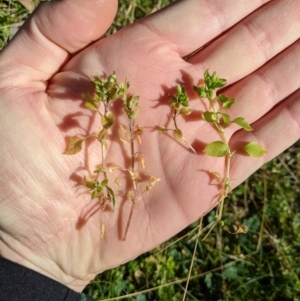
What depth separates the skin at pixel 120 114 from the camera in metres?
2.40

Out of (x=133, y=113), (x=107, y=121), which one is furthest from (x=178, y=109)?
(x=107, y=121)

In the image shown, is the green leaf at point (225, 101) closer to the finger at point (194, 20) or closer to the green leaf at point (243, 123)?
the green leaf at point (243, 123)

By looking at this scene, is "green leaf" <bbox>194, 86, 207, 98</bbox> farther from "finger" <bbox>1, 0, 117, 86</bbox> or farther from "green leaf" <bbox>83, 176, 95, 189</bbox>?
"green leaf" <bbox>83, 176, 95, 189</bbox>

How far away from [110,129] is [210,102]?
18.7 inches

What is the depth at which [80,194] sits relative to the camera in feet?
8.14

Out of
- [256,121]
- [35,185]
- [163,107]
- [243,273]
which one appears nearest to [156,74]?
[163,107]

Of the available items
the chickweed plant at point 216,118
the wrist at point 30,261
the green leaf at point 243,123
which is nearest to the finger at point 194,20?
the chickweed plant at point 216,118

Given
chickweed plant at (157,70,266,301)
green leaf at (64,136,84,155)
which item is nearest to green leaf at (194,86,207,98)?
chickweed plant at (157,70,266,301)

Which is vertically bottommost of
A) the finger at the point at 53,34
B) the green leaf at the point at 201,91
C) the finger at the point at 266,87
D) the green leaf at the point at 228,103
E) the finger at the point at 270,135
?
the finger at the point at 270,135

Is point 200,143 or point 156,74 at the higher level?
point 156,74

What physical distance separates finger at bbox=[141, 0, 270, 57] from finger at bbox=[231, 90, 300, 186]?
1.62 ft

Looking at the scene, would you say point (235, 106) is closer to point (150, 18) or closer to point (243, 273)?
→ point (150, 18)

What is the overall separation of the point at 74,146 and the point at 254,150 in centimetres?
85

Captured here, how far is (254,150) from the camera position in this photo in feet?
8.36
